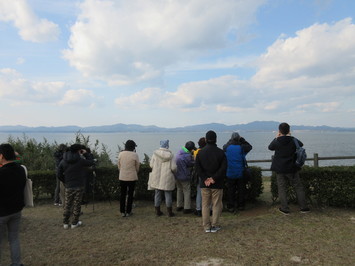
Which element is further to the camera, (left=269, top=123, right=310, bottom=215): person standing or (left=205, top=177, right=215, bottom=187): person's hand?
(left=269, top=123, right=310, bottom=215): person standing

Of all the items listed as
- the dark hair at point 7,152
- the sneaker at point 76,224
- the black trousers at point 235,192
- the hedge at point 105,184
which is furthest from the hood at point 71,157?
the black trousers at point 235,192

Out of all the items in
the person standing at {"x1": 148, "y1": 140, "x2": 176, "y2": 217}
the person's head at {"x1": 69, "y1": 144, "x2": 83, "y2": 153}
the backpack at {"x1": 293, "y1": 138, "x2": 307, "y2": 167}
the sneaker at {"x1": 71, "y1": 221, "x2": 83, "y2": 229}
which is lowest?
the sneaker at {"x1": 71, "y1": 221, "x2": 83, "y2": 229}

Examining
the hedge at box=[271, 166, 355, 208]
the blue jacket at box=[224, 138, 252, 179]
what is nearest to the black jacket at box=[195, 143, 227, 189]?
the blue jacket at box=[224, 138, 252, 179]

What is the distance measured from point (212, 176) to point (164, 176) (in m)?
1.67

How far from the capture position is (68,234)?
18.2 feet

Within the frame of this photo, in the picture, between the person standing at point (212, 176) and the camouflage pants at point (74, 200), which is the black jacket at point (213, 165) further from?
the camouflage pants at point (74, 200)

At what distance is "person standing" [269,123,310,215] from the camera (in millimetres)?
6078

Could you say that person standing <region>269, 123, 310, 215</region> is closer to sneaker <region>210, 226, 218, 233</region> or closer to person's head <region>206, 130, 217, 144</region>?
person's head <region>206, 130, 217, 144</region>

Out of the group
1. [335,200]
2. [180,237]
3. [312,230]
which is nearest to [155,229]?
[180,237]

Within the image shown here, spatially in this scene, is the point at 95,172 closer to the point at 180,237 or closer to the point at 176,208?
the point at 176,208

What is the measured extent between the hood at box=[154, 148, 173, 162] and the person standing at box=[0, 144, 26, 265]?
3.16 meters

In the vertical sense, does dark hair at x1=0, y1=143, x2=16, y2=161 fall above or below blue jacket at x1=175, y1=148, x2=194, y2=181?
above

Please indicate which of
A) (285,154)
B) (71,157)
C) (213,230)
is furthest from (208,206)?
(71,157)

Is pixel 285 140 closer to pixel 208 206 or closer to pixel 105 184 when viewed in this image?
pixel 208 206
